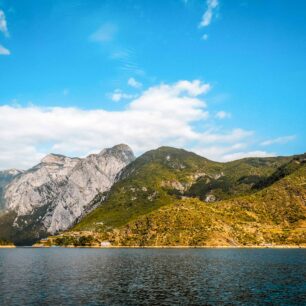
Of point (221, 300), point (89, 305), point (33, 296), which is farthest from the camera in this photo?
point (33, 296)

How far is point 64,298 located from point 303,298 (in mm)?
50209

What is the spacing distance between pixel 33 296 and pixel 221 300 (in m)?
40.8

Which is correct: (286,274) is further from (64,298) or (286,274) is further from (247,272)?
(64,298)

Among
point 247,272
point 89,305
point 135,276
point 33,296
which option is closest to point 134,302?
point 89,305

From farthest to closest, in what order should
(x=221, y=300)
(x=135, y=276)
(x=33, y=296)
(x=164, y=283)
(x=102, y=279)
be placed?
(x=135, y=276) < (x=102, y=279) < (x=164, y=283) < (x=33, y=296) < (x=221, y=300)

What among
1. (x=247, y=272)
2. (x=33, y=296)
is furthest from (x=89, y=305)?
(x=247, y=272)

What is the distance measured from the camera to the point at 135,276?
123 m

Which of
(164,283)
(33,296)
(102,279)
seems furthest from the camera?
(102,279)

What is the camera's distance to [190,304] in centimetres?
7438

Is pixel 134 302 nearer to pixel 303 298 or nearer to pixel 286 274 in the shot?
pixel 303 298

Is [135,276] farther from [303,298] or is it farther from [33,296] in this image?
[303,298]

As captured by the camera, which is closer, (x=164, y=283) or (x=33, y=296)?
(x=33, y=296)

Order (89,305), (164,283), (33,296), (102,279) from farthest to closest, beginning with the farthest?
(102,279) → (164,283) → (33,296) → (89,305)

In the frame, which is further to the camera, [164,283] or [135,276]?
[135,276]
